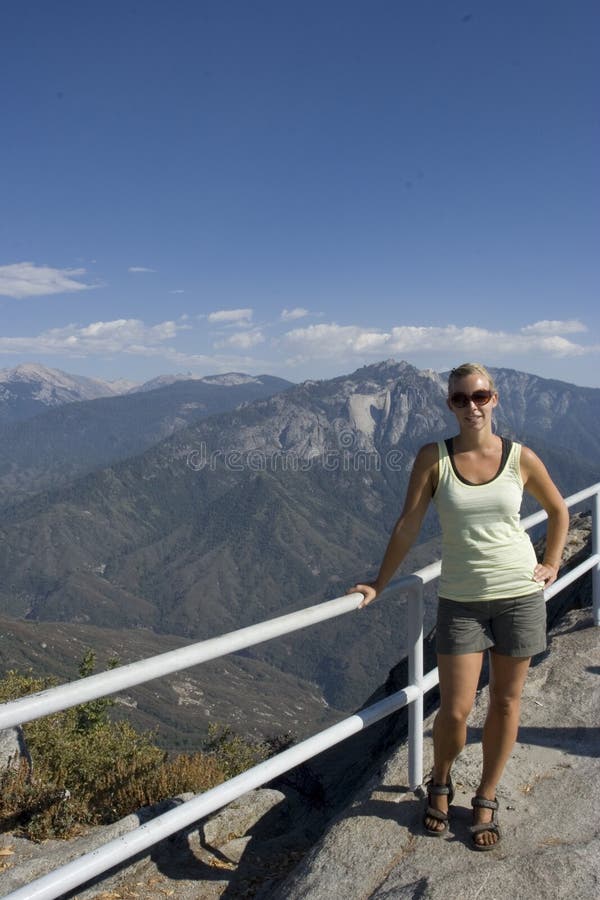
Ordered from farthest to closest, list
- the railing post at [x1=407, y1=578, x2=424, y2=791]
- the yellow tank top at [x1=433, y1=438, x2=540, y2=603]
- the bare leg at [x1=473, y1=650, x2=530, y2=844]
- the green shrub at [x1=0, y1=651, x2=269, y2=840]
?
the green shrub at [x1=0, y1=651, x2=269, y2=840] → the railing post at [x1=407, y1=578, x2=424, y2=791] → the bare leg at [x1=473, y1=650, x2=530, y2=844] → the yellow tank top at [x1=433, y1=438, x2=540, y2=603]

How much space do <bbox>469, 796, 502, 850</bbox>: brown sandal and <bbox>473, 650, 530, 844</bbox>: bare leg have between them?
0.09 feet

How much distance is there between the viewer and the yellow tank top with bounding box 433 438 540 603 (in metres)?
3.48

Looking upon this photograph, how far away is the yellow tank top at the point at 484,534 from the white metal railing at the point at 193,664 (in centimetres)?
44

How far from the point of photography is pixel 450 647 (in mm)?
3555

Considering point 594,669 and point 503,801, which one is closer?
point 503,801

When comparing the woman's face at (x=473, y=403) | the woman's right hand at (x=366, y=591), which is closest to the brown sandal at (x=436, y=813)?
the woman's right hand at (x=366, y=591)

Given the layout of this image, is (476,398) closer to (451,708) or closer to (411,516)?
(411,516)

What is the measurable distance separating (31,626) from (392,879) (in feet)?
661

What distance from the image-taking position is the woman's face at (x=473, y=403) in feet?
11.7

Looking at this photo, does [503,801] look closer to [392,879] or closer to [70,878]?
[392,879]

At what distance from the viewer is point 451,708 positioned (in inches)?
141

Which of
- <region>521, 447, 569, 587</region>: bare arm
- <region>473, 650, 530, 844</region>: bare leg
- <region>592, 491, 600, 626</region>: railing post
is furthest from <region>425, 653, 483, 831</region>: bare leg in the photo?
<region>592, 491, 600, 626</region>: railing post

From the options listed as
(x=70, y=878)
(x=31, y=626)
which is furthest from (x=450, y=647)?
(x=31, y=626)

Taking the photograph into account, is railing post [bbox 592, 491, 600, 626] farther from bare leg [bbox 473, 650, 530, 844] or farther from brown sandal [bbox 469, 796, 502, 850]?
brown sandal [bbox 469, 796, 502, 850]
